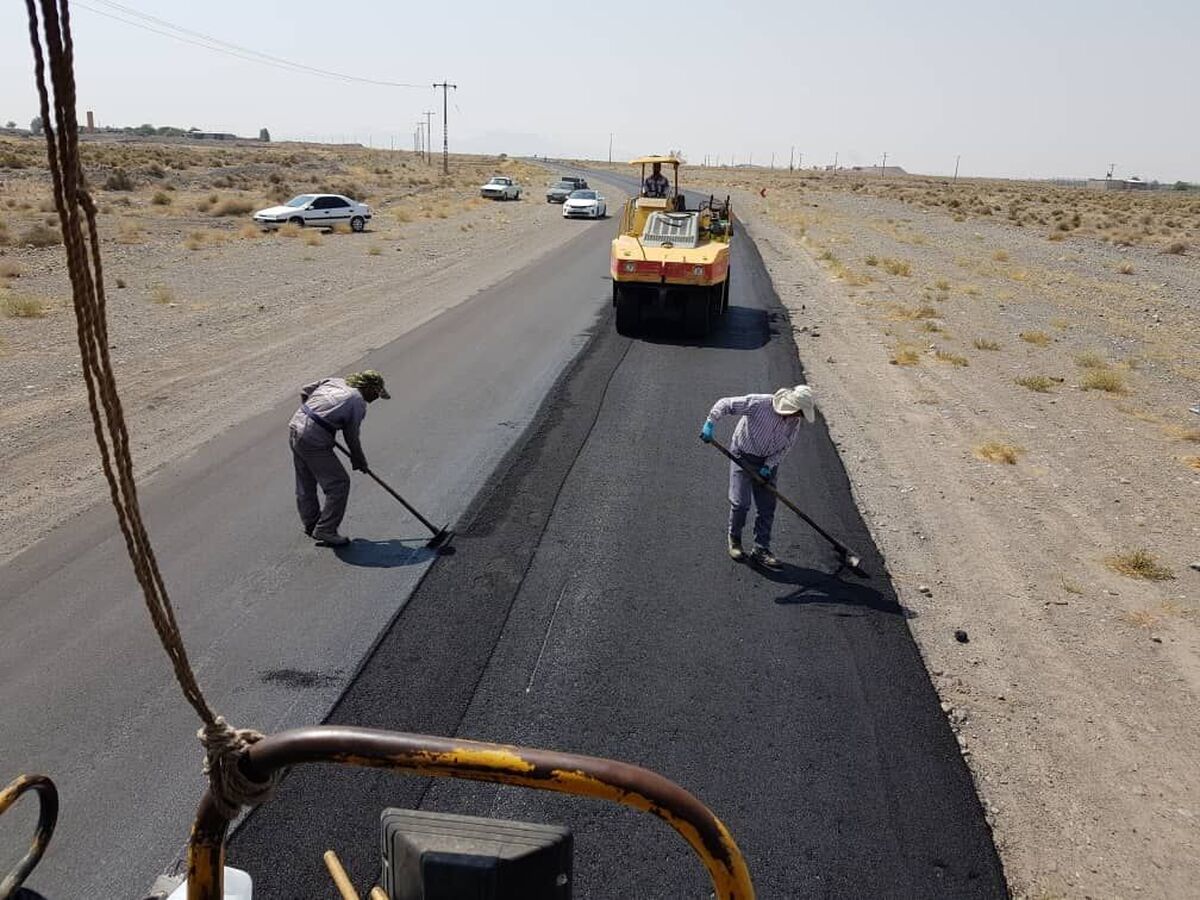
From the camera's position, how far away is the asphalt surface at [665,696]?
4012mm

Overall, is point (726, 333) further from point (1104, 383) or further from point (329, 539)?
point (329, 539)

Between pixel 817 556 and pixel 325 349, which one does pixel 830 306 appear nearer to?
pixel 325 349

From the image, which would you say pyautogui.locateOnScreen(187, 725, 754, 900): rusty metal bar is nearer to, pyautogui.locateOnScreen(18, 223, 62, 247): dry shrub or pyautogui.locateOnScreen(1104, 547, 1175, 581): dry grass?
pyautogui.locateOnScreen(1104, 547, 1175, 581): dry grass

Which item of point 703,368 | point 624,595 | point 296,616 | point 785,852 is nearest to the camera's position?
point 785,852

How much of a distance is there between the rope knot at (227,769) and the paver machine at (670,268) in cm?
1307

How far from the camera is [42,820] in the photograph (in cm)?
244

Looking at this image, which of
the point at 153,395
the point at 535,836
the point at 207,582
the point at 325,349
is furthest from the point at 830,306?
the point at 535,836

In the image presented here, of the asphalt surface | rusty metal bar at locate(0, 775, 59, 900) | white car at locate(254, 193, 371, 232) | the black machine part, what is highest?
the black machine part

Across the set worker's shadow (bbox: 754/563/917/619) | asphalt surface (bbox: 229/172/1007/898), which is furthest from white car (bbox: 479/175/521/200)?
worker's shadow (bbox: 754/563/917/619)

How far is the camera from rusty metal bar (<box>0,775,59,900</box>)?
2.29 m

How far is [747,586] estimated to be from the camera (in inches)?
259

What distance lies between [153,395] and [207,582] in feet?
17.6

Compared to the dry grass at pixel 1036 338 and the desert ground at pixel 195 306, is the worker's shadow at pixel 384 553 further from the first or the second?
the dry grass at pixel 1036 338

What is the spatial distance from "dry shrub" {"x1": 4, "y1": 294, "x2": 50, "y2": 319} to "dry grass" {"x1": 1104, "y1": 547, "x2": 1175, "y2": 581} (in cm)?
1589
